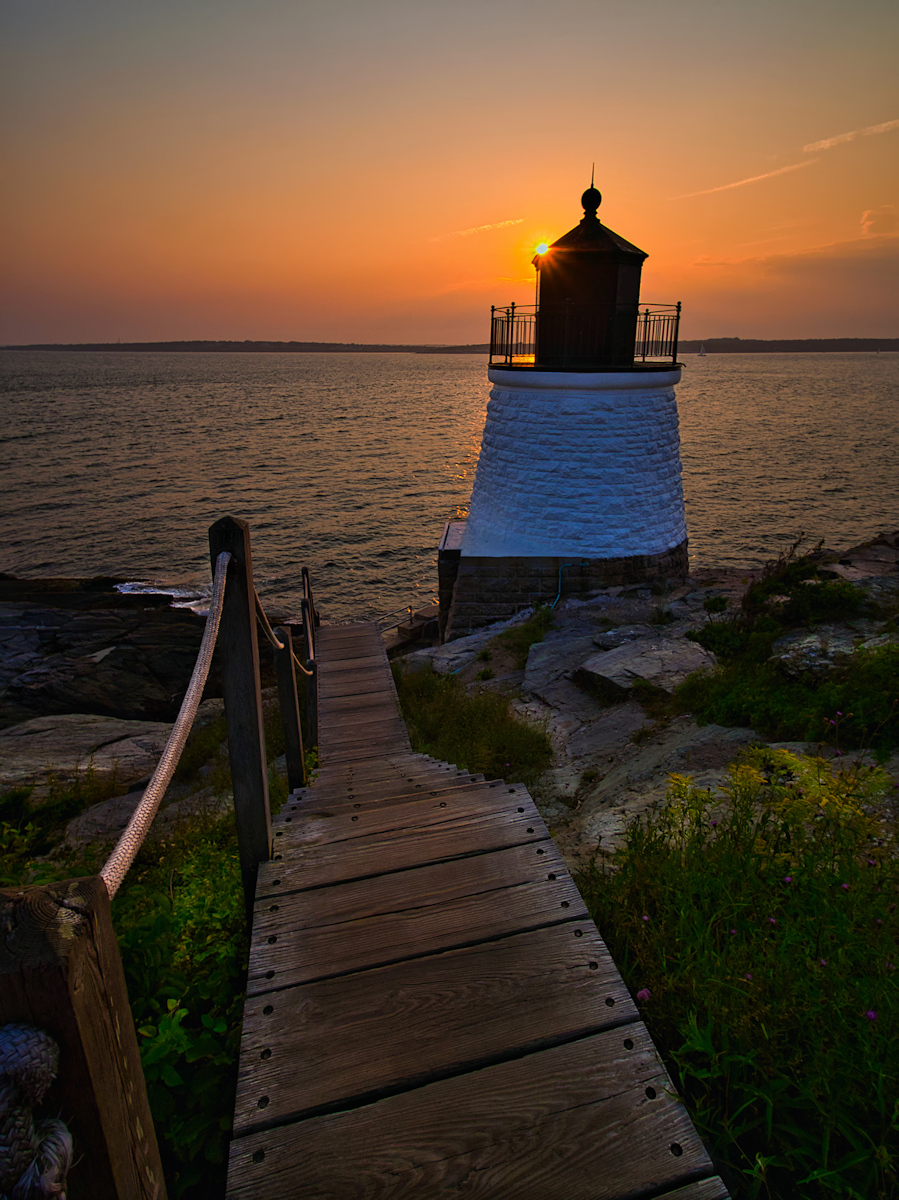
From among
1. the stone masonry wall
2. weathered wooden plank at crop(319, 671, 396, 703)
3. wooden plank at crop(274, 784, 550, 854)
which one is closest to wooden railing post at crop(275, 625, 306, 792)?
wooden plank at crop(274, 784, 550, 854)

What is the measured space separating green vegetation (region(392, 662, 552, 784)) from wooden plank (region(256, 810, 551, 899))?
3.04 metres

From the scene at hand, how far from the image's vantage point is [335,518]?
108ft

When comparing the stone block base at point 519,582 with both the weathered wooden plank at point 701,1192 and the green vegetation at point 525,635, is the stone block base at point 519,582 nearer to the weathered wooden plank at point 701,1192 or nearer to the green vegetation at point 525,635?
the green vegetation at point 525,635

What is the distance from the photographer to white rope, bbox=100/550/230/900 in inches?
55.2

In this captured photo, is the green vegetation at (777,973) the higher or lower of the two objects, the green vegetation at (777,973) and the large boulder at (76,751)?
the higher

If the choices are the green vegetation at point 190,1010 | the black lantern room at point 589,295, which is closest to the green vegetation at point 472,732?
the green vegetation at point 190,1010

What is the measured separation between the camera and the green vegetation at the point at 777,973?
196 cm

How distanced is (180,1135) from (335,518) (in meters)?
31.8

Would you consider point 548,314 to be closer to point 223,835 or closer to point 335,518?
point 223,835

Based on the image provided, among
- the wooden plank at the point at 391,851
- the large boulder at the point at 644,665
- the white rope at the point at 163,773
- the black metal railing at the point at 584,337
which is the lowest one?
the large boulder at the point at 644,665

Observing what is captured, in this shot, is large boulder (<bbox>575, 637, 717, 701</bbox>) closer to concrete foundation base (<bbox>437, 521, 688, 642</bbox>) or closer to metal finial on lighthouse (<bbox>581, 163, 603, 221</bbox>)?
concrete foundation base (<bbox>437, 521, 688, 642</bbox>)

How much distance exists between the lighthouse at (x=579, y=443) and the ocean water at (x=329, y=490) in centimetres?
879

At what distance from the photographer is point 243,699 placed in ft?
9.19

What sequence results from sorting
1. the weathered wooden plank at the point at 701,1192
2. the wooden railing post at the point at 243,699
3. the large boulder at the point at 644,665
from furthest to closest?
the large boulder at the point at 644,665 → the wooden railing post at the point at 243,699 → the weathered wooden plank at the point at 701,1192
